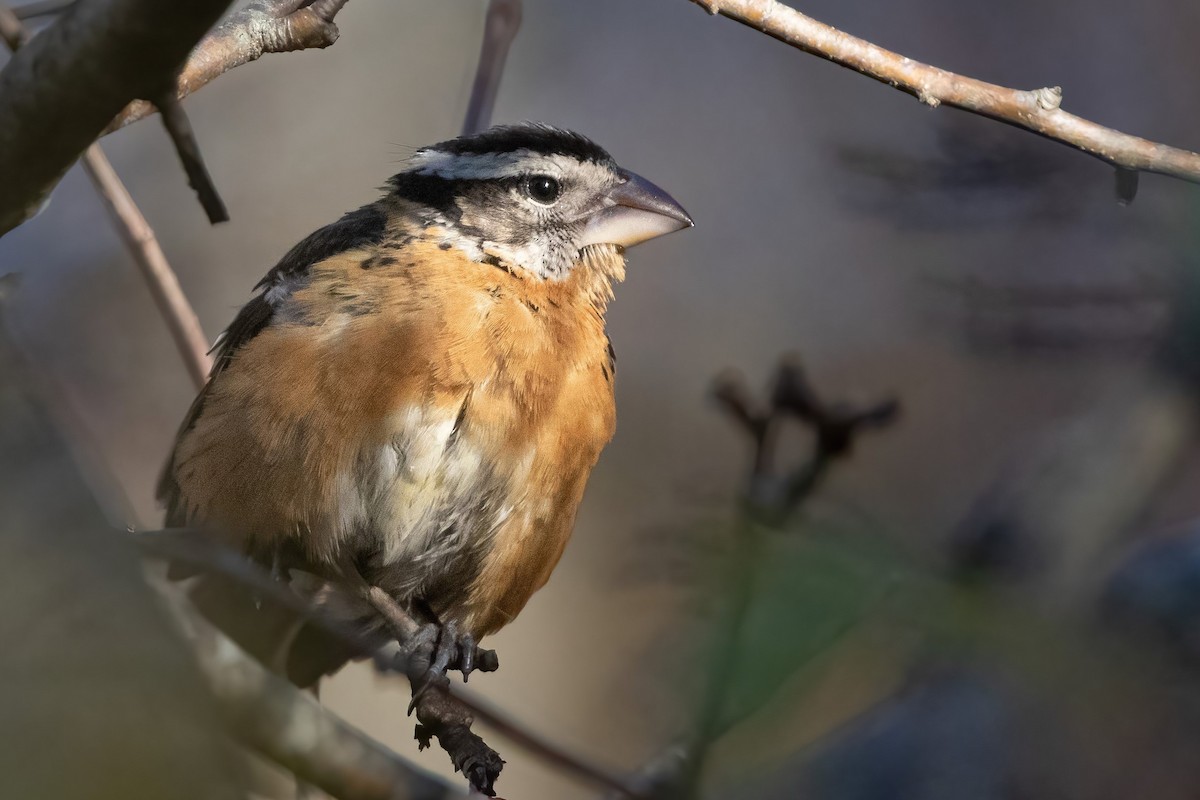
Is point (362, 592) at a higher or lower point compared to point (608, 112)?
lower

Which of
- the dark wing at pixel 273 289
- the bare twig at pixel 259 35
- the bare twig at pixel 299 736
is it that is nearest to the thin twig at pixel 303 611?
the bare twig at pixel 299 736

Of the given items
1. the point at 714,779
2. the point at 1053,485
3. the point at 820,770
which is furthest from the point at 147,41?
the point at 1053,485

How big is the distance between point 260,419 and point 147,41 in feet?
6.52

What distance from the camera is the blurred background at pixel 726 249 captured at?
17.2 feet

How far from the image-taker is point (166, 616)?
4.89 ft

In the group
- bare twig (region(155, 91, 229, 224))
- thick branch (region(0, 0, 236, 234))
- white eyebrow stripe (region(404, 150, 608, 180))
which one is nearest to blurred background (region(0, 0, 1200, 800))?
white eyebrow stripe (region(404, 150, 608, 180))

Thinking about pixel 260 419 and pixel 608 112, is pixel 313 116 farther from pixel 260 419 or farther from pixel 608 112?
pixel 260 419

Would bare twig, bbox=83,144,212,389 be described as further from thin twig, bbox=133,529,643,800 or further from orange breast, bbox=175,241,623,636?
thin twig, bbox=133,529,643,800

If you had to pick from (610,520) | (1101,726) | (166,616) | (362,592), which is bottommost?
(610,520)

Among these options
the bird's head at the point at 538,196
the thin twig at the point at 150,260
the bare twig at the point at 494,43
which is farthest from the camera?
the bird's head at the point at 538,196

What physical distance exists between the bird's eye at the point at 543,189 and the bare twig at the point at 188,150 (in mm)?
1959

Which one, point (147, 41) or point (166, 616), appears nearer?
point (166, 616)

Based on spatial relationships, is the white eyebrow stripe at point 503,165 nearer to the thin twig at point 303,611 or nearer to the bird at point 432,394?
the bird at point 432,394

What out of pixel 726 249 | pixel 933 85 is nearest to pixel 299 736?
pixel 933 85
